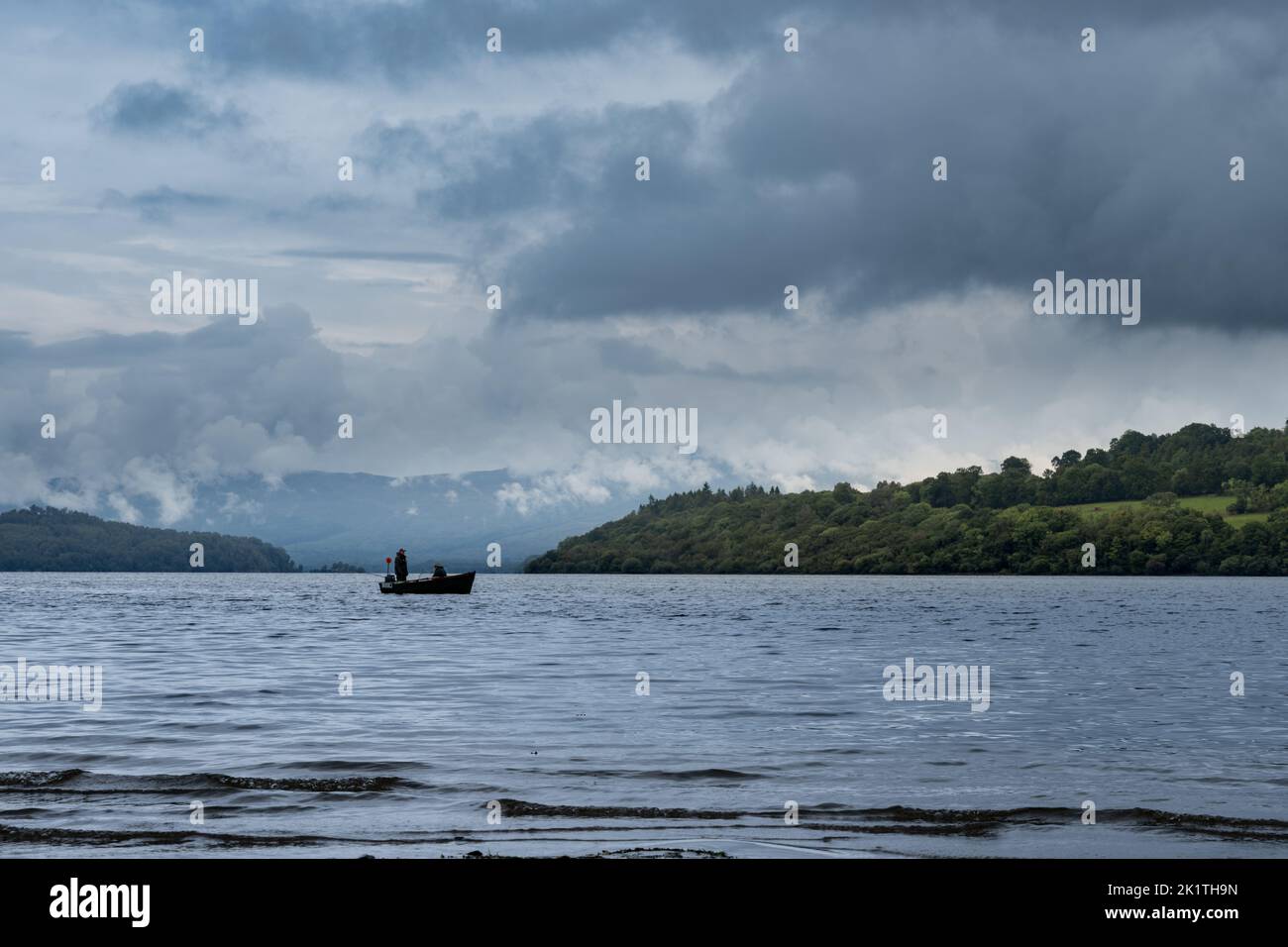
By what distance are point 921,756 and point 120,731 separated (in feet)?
54.9

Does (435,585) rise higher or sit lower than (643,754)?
lower

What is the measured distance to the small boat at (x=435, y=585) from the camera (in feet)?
455

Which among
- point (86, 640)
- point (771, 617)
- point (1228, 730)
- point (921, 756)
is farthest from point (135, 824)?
point (771, 617)

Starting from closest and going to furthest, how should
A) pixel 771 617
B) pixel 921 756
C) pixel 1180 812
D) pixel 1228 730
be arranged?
pixel 1180 812, pixel 921 756, pixel 1228 730, pixel 771 617

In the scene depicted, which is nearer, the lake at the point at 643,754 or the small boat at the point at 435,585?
the lake at the point at 643,754

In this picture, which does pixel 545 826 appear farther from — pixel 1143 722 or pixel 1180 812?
pixel 1143 722

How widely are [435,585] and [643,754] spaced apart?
4605 inches

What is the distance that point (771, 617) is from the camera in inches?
3967

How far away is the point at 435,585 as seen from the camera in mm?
140625

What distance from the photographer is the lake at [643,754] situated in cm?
1752

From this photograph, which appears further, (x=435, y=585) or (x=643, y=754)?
(x=435, y=585)

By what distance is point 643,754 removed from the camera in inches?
1018

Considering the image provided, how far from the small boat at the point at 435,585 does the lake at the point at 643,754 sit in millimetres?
76679
